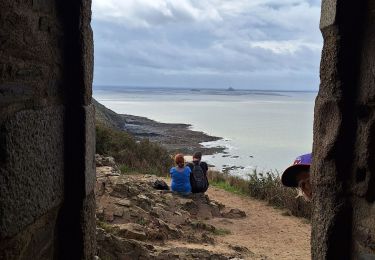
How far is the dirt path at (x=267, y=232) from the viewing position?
910 cm

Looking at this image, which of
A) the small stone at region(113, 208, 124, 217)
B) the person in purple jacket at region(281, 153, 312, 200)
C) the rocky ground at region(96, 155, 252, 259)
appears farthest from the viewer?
the small stone at region(113, 208, 124, 217)

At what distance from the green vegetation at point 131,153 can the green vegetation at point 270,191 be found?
1.99 m

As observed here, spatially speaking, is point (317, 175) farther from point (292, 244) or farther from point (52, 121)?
point (292, 244)

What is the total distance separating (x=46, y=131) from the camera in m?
2.72

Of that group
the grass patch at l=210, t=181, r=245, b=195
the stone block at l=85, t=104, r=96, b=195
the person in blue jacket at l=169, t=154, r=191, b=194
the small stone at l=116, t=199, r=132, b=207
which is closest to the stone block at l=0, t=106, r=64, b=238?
the stone block at l=85, t=104, r=96, b=195

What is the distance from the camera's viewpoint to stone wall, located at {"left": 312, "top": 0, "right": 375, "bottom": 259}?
114 inches

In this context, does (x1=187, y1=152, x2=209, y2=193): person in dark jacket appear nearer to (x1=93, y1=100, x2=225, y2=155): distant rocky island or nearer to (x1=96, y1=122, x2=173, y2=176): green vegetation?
(x1=96, y1=122, x2=173, y2=176): green vegetation

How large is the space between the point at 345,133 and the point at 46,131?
1700 mm

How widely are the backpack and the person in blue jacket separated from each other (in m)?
0.13

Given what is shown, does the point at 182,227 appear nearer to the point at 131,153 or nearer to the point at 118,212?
the point at 118,212

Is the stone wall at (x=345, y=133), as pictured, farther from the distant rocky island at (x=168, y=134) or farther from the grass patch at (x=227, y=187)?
the distant rocky island at (x=168, y=134)

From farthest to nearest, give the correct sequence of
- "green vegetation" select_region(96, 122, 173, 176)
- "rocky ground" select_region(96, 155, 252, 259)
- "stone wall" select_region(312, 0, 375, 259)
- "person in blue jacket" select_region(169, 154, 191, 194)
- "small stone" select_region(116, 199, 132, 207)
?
"green vegetation" select_region(96, 122, 173, 176), "person in blue jacket" select_region(169, 154, 191, 194), "small stone" select_region(116, 199, 132, 207), "rocky ground" select_region(96, 155, 252, 259), "stone wall" select_region(312, 0, 375, 259)

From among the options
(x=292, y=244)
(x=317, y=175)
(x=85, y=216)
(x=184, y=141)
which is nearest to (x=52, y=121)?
(x=85, y=216)

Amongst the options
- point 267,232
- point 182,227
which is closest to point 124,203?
point 182,227
